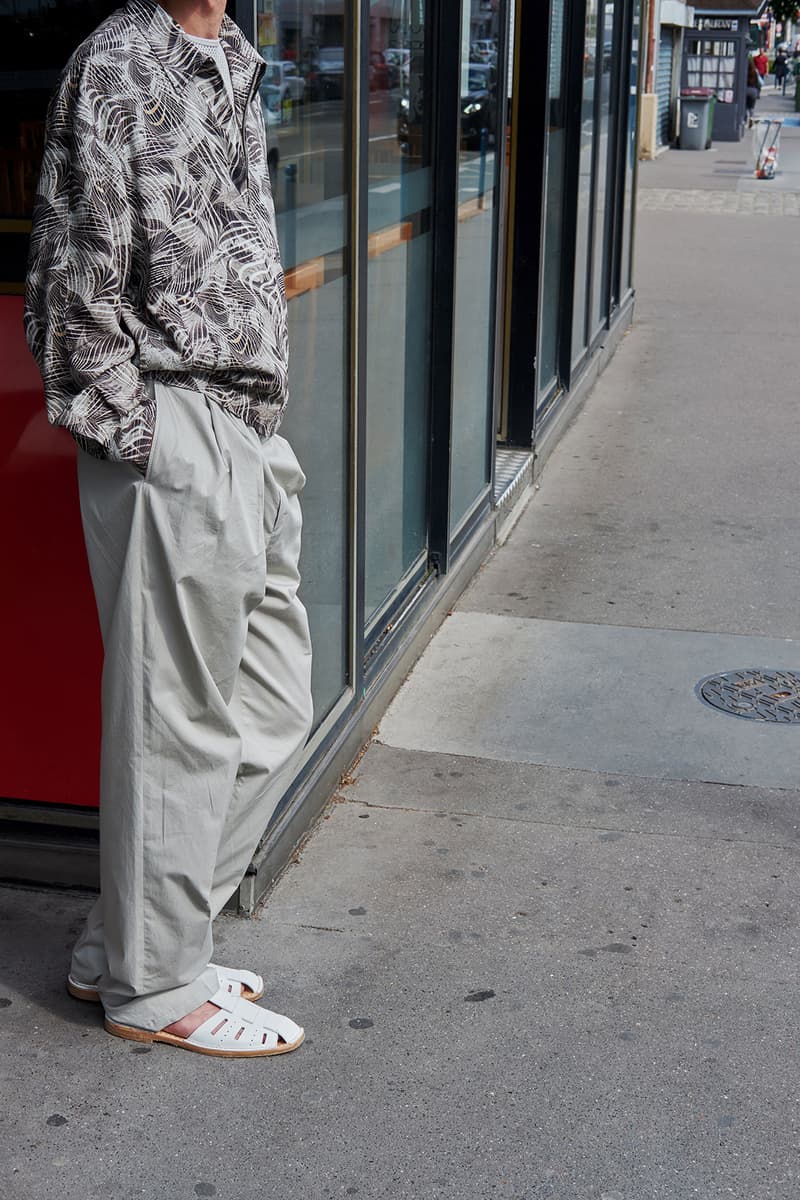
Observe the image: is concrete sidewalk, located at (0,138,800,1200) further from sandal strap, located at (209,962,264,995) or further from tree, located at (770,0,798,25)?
tree, located at (770,0,798,25)

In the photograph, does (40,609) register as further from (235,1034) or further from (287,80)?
(287,80)

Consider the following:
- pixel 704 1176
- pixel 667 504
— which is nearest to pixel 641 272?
pixel 667 504

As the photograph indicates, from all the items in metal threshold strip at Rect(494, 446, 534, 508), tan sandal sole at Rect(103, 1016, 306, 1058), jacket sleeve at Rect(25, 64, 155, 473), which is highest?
jacket sleeve at Rect(25, 64, 155, 473)

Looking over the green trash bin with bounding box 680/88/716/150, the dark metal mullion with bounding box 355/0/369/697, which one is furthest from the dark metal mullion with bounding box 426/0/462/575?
the green trash bin with bounding box 680/88/716/150

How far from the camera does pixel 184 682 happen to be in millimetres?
2674

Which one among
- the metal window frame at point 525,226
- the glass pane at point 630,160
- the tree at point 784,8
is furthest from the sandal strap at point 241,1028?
the tree at point 784,8

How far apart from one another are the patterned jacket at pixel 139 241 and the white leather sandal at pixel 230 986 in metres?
1.11

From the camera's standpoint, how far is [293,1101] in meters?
2.70

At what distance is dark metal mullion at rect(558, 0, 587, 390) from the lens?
7.55m

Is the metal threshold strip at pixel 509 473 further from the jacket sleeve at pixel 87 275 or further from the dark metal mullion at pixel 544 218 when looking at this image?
the jacket sleeve at pixel 87 275

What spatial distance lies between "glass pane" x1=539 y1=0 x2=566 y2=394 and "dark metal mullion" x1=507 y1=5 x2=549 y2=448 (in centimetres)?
14

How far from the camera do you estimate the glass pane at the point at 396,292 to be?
4.12 metres

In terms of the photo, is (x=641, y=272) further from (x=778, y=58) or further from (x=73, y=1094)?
(x=778, y=58)

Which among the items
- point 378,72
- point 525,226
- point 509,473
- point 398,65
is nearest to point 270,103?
point 378,72
